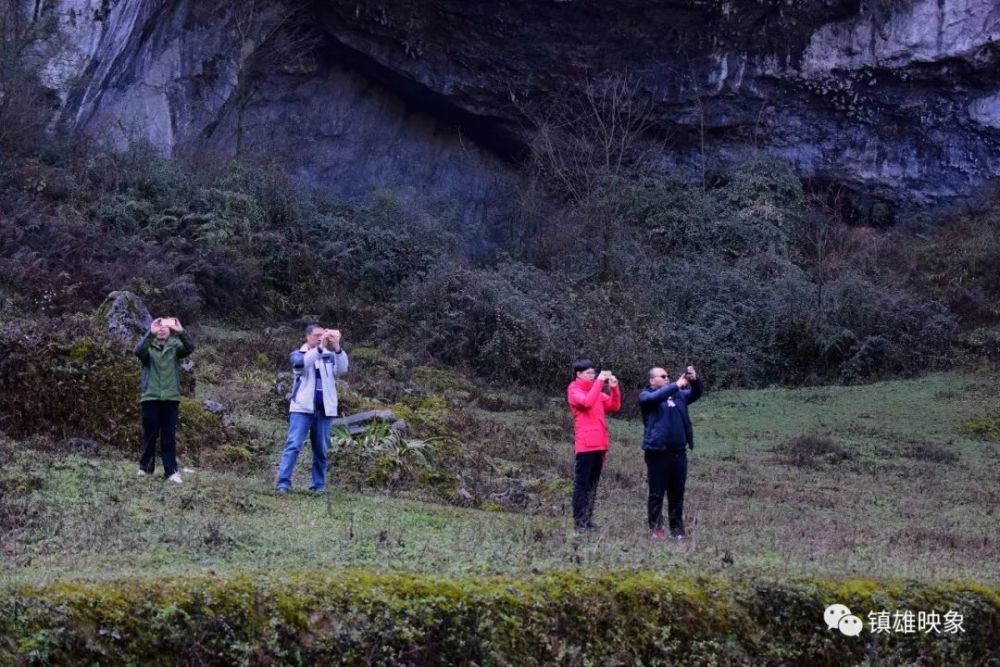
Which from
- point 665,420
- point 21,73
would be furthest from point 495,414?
point 21,73

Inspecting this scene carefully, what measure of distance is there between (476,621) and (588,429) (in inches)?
157

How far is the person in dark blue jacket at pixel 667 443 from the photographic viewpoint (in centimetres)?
1046

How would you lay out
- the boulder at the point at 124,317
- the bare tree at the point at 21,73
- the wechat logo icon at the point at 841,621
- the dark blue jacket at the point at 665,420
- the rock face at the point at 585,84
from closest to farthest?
the wechat logo icon at the point at 841,621 → the dark blue jacket at the point at 665,420 → the boulder at the point at 124,317 → the bare tree at the point at 21,73 → the rock face at the point at 585,84

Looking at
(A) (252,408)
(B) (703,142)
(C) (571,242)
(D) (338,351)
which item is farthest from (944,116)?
(D) (338,351)

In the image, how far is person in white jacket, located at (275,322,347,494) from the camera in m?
11.2

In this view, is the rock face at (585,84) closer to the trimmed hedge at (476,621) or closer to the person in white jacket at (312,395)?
the person in white jacket at (312,395)

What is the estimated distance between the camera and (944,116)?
1314 inches

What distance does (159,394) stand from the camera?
11.1m

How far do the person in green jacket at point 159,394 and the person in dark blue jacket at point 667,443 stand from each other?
438cm

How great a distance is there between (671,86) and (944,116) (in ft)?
25.4

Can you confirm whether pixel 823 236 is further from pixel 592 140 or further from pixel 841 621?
pixel 841 621

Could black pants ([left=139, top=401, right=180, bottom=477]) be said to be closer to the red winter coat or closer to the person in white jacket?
the person in white jacket

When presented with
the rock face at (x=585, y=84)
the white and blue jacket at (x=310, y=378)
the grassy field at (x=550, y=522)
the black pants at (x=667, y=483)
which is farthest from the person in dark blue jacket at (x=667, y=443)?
the rock face at (x=585, y=84)

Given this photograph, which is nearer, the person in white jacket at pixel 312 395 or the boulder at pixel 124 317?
the person in white jacket at pixel 312 395
